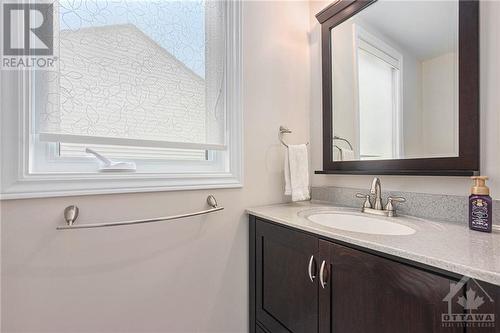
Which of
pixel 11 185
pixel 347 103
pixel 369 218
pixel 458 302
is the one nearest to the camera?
pixel 458 302

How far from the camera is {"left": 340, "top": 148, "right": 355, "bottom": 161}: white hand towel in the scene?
4.06 ft

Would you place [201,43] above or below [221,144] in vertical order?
above

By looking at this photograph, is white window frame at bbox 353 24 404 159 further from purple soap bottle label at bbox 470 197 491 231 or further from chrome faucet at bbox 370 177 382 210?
purple soap bottle label at bbox 470 197 491 231

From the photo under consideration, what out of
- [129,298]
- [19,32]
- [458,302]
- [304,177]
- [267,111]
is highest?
[19,32]

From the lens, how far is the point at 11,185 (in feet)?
2.44

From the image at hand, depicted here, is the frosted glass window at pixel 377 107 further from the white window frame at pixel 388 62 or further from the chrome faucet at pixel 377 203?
the chrome faucet at pixel 377 203

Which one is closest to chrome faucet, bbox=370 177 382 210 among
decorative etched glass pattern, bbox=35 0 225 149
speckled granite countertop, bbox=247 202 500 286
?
speckled granite countertop, bbox=247 202 500 286

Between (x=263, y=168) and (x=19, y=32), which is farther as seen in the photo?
(x=263, y=168)

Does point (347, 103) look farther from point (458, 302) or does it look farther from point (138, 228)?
point (138, 228)

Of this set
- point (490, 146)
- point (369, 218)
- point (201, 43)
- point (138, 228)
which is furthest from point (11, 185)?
point (490, 146)

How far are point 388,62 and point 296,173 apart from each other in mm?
686

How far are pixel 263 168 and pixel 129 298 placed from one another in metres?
0.84

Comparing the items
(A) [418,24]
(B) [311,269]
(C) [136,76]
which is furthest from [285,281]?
(A) [418,24]

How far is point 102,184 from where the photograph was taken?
875 millimetres
